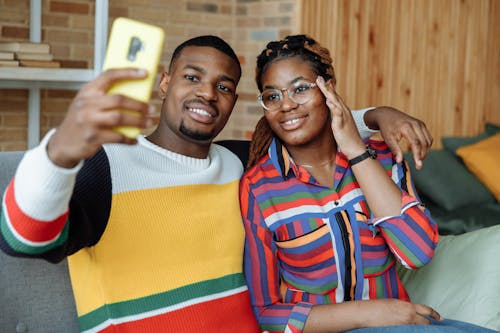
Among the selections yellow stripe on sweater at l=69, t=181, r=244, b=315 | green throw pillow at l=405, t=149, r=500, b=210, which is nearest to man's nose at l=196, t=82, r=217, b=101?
yellow stripe on sweater at l=69, t=181, r=244, b=315

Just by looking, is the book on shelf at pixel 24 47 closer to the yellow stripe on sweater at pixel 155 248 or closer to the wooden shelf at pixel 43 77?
the wooden shelf at pixel 43 77

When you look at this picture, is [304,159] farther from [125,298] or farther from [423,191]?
[423,191]

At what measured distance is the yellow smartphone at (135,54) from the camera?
3.62 feet

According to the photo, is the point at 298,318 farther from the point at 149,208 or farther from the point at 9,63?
the point at 9,63

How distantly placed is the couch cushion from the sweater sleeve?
1.14 m

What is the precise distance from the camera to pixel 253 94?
3957 millimetres

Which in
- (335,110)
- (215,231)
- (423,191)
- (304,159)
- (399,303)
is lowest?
(423,191)

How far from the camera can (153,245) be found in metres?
1.62

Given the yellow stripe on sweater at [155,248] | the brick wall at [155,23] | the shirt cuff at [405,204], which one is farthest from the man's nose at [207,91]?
the brick wall at [155,23]

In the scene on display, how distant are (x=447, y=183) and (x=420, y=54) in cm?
89

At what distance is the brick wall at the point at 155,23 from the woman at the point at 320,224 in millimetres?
1887

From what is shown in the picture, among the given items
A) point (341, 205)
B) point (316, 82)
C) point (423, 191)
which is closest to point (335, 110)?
point (316, 82)

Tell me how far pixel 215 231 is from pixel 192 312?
0.68 ft

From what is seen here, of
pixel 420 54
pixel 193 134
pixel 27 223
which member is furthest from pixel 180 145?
pixel 420 54
